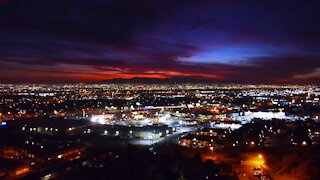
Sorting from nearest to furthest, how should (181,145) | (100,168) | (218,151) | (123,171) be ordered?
(123,171)
(100,168)
(218,151)
(181,145)

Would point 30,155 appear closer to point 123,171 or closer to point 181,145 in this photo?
point 123,171

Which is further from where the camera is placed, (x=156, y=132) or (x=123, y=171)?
(x=156, y=132)

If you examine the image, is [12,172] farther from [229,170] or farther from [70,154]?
[229,170]

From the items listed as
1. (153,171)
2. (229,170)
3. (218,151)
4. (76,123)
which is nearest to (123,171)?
(153,171)

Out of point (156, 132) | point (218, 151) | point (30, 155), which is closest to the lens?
point (30, 155)

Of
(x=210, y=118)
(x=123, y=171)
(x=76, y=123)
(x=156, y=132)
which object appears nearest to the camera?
(x=123, y=171)

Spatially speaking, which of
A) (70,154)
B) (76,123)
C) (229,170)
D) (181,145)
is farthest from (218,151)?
(76,123)

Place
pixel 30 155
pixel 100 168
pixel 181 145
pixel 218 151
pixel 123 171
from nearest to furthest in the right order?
pixel 123 171, pixel 100 168, pixel 30 155, pixel 218 151, pixel 181 145

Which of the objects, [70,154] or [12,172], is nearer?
[12,172]
